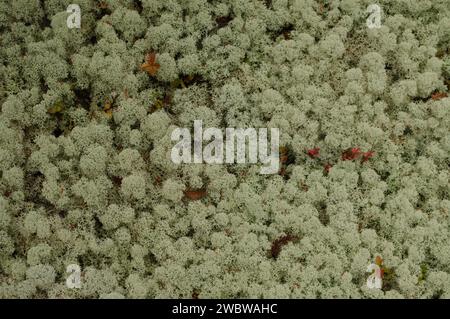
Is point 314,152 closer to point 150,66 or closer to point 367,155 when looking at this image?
point 367,155

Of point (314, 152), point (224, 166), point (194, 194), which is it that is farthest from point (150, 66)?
point (314, 152)

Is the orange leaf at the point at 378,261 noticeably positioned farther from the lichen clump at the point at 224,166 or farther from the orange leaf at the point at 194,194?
the orange leaf at the point at 194,194

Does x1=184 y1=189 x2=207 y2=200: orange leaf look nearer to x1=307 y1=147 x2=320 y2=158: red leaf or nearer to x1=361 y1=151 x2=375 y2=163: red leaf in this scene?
x1=307 y1=147 x2=320 y2=158: red leaf

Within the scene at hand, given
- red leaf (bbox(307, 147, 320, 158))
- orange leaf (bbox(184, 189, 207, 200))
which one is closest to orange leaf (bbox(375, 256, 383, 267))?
red leaf (bbox(307, 147, 320, 158))
